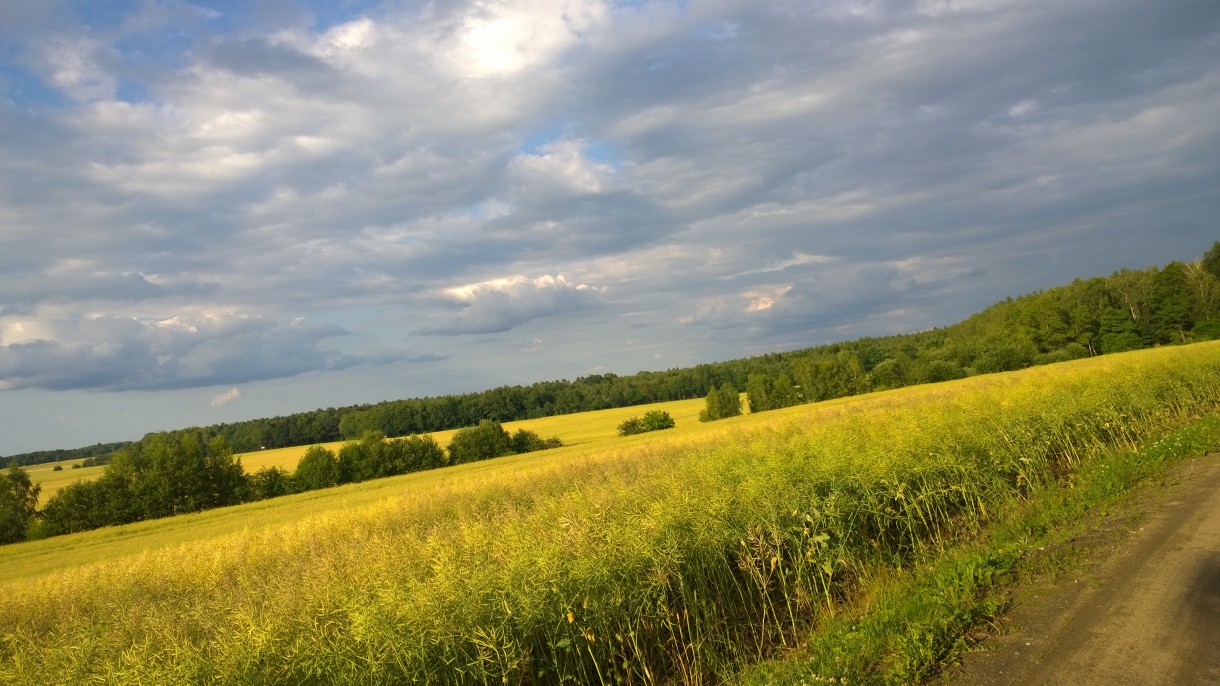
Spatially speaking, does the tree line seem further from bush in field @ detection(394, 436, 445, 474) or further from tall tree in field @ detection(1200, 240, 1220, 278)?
tall tree in field @ detection(1200, 240, 1220, 278)

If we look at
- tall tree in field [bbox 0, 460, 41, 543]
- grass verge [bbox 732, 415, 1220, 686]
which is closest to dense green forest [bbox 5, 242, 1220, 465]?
tall tree in field [bbox 0, 460, 41, 543]

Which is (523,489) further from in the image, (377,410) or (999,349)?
(377,410)

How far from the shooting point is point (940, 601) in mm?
7199

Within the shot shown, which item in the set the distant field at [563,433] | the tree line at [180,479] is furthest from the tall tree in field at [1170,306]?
the tree line at [180,479]

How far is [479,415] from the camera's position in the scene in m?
114

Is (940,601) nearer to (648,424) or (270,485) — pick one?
(270,485)

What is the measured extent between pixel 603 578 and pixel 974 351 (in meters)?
84.0

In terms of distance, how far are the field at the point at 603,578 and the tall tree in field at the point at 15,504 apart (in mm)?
38814

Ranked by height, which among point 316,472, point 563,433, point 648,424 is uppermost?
point 316,472

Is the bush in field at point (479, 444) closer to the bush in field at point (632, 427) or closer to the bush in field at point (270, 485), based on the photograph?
the bush in field at point (632, 427)

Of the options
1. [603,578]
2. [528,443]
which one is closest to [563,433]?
[528,443]

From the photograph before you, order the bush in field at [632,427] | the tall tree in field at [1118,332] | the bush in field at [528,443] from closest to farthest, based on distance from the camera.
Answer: the bush in field at [528,443] < the bush in field at [632,427] < the tall tree in field at [1118,332]

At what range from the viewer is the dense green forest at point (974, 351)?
247ft

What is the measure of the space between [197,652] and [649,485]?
8.30 m
